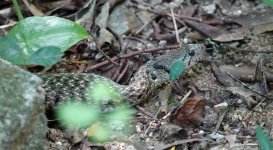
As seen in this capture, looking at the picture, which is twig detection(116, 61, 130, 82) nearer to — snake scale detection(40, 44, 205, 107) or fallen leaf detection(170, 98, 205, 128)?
snake scale detection(40, 44, 205, 107)

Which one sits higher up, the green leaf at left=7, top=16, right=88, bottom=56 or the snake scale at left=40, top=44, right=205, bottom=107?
the green leaf at left=7, top=16, right=88, bottom=56

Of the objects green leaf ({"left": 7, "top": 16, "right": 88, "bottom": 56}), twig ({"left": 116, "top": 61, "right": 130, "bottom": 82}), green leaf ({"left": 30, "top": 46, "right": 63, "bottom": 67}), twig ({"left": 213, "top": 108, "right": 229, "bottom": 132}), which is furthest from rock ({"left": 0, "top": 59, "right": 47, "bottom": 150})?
twig ({"left": 116, "top": 61, "right": 130, "bottom": 82})

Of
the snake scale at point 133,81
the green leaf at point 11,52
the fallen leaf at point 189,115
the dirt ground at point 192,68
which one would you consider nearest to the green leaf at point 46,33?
the green leaf at point 11,52

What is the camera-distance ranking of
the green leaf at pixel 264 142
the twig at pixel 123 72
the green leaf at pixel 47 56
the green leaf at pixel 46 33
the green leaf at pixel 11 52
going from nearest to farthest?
the green leaf at pixel 264 142
the green leaf at pixel 47 56
the green leaf at pixel 11 52
the green leaf at pixel 46 33
the twig at pixel 123 72


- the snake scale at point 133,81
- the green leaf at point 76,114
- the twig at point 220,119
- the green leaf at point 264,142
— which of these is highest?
the green leaf at point 264,142

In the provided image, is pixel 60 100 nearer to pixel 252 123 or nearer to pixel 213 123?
pixel 213 123

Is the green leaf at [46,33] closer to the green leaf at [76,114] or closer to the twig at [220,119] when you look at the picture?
the green leaf at [76,114]

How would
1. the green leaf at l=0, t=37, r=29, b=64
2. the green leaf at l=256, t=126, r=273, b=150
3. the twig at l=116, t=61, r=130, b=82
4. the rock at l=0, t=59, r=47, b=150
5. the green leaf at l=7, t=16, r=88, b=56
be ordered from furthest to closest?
the twig at l=116, t=61, r=130, b=82 → the green leaf at l=7, t=16, r=88, b=56 → the green leaf at l=0, t=37, r=29, b=64 → the green leaf at l=256, t=126, r=273, b=150 → the rock at l=0, t=59, r=47, b=150

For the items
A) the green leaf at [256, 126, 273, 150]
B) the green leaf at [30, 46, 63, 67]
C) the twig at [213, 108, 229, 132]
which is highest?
the green leaf at [30, 46, 63, 67]

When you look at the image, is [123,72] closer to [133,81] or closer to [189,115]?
[133,81]

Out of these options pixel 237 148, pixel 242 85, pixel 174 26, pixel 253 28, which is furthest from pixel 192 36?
pixel 237 148
